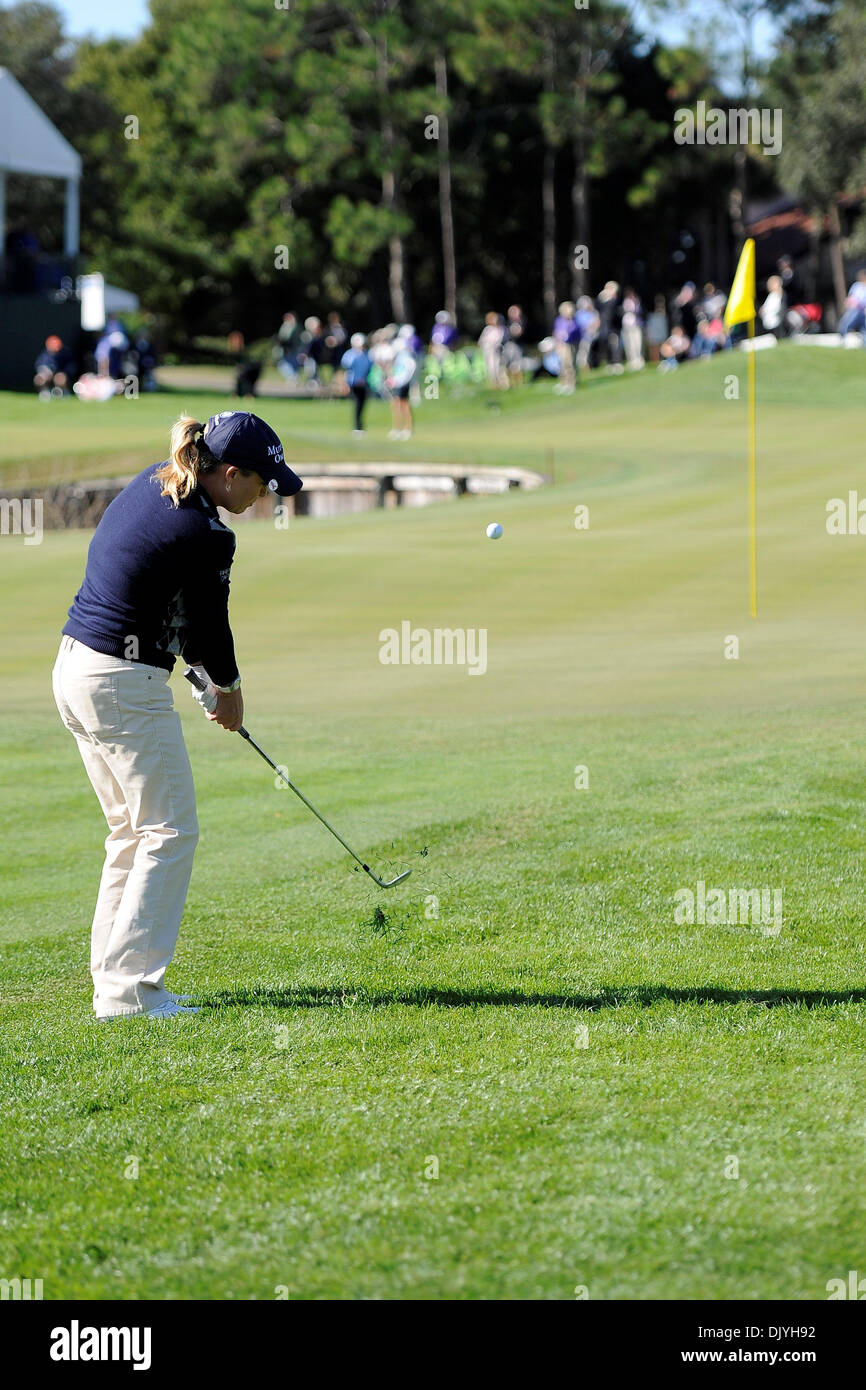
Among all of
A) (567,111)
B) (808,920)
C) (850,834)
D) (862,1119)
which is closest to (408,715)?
(850,834)

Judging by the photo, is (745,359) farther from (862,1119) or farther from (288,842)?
(862,1119)

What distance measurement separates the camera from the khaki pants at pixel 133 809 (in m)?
5.69

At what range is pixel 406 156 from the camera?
192ft

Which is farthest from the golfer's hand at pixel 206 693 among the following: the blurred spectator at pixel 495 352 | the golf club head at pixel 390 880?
the blurred spectator at pixel 495 352

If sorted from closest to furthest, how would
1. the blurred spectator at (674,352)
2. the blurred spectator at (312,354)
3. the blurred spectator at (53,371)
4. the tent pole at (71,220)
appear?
the blurred spectator at (674,352), the blurred spectator at (53,371), the tent pole at (71,220), the blurred spectator at (312,354)

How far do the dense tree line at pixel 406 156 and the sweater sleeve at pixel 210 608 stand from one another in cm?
4889

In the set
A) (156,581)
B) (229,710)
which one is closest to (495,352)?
(229,710)

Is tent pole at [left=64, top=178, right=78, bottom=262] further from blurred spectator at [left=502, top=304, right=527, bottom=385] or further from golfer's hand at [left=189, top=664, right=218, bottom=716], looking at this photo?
golfer's hand at [left=189, top=664, right=218, bottom=716]

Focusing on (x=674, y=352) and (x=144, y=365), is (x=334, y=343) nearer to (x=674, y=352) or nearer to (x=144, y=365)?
(x=144, y=365)

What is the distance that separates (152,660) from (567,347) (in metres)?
37.7

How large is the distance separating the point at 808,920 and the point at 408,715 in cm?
601

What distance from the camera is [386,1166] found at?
4.39 meters

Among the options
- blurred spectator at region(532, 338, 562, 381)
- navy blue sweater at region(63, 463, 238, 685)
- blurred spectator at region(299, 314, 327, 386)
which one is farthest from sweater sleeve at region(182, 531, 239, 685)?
blurred spectator at region(299, 314, 327, 386)

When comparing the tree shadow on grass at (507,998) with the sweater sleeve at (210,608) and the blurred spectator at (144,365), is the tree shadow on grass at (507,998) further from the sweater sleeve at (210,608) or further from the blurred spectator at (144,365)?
the blurred spectator at (144,365)
